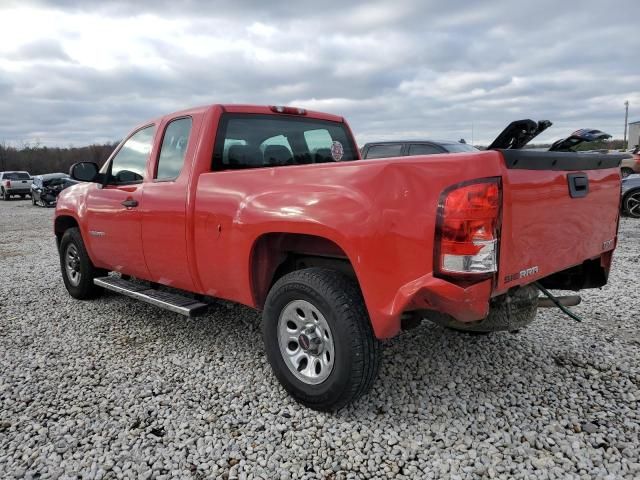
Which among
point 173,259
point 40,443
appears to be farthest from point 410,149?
point 40,443

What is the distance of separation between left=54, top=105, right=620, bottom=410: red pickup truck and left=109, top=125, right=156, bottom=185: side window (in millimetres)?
29

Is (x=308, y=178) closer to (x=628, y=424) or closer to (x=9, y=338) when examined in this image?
(x=628, y=424)

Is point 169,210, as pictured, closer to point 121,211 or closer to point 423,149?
point 121,211

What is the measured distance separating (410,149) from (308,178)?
25.8 feet

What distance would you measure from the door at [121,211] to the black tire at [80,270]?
28cm

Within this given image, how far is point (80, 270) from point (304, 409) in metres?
3.61

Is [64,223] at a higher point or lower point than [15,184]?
higher

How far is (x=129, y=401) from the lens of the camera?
3152mm

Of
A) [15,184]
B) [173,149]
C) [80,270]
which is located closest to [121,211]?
[173,149]

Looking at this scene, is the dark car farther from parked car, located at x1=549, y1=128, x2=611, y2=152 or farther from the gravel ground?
parked car, located at x1=549, y1=128, x2=611, y2=152

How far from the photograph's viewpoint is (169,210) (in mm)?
3805

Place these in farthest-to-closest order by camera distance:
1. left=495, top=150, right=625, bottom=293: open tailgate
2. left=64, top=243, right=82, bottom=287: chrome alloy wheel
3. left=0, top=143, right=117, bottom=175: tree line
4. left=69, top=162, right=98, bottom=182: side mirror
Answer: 1. left=0, top=143, right=117, bottom=175: tree line
2. left=64, top=243, right=82, bottom=287: chrome alloy wheel
3. left=69, top=162, right=98, bottom=182: side mirror
4. left=495, top=150, right=625, bottom=293: open tailgate

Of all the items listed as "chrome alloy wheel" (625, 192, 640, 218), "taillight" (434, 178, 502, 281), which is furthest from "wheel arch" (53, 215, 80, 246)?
"chrome alloy wheel" (625, 192, 640, 218)

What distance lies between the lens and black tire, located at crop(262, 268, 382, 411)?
8.80 feet
